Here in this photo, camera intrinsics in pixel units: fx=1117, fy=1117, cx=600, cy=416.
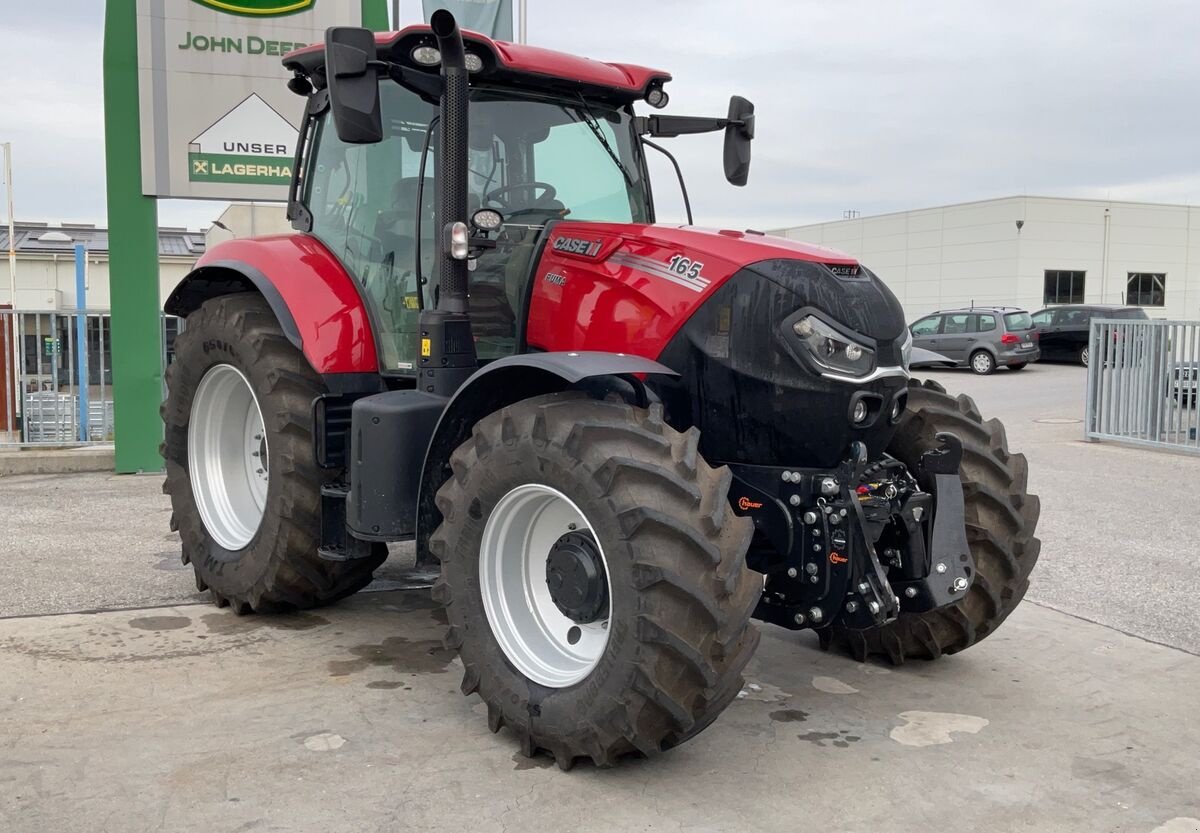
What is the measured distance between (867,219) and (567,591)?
4545 centimetres

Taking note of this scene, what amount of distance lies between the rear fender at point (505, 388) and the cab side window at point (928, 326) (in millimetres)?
23303

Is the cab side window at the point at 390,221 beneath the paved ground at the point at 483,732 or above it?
above

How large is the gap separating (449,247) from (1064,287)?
1607 inches

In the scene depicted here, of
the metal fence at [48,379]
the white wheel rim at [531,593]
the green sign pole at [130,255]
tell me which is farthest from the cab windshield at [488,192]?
the metal fence at [48,379]

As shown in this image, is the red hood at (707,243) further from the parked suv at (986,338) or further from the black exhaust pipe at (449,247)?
the parked suv at (986,338)

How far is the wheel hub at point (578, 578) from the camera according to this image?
3701 mm

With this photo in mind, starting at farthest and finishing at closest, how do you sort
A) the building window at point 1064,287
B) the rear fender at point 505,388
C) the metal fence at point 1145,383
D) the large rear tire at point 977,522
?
the building window at point 1064,287 < the metal fence at point 1145,383 < the large rear tire at point 977,522 < the rear fender at point 505,388

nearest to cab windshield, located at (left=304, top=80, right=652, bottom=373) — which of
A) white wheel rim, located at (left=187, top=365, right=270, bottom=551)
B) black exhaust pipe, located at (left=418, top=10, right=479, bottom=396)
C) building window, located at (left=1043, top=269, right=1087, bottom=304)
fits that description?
black exhaust pipe, located at (left=418, top=10, right=479, bottom=396)

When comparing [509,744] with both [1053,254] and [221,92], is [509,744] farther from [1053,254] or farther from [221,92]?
[1053,254]

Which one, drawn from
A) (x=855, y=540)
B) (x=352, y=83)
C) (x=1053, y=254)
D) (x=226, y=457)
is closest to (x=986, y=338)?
(x=1053, y=254)

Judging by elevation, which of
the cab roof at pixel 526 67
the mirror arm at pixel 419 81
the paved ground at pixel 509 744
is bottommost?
the paved ground at pixel 509 744

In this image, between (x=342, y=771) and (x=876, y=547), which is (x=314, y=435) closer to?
(x=342, y=771)

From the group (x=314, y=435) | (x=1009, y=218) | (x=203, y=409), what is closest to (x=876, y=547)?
(x=314, y=435)

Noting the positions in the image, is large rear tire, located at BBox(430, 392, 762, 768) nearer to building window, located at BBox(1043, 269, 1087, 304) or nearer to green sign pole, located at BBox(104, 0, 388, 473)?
green sign pole, located at BBox(104, 0, 388, 473)
